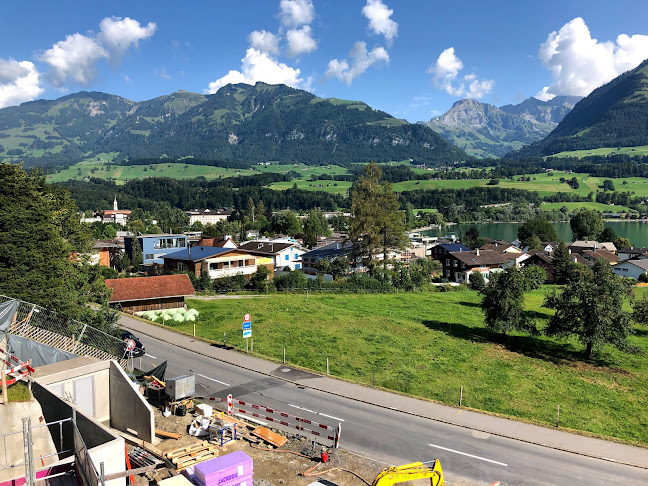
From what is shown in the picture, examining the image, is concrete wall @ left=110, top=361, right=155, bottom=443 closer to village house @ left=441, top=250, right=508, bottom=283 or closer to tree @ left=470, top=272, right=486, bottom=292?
tree @ left=470, top=272, right=486, bottom=292

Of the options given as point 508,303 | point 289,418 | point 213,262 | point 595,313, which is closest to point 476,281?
point 508,303

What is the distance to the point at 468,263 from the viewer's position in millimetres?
72812

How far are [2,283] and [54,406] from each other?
14182 mm

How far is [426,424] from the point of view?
18.2m

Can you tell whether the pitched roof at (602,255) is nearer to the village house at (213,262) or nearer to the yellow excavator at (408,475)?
the village house at (213,262)

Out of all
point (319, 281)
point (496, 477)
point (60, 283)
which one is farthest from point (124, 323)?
point (496, 477)

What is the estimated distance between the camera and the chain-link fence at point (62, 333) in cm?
2105

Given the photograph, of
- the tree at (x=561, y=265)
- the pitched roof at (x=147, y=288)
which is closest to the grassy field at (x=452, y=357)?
the pitched roof at (x=147, y=288)

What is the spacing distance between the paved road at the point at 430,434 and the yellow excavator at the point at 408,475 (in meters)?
1.54

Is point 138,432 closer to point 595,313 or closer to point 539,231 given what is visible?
point 595,313

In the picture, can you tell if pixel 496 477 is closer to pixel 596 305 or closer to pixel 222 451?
pixel 222 451

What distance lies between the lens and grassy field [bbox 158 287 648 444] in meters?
21.8

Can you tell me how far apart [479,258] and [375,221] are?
2644 cm

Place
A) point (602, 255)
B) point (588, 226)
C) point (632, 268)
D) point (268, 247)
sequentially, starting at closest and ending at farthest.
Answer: point (268, 247)
point (632, 268)
point (602, 255)
point (588, 226)
